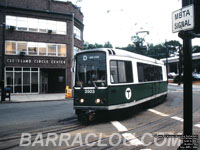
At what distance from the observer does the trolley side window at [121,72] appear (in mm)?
8391

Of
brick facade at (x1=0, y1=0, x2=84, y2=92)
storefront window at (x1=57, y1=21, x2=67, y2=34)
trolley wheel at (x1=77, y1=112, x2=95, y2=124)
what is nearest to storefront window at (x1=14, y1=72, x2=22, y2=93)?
brick facade at (x1=0, y1=0, x2=84, y2=92)

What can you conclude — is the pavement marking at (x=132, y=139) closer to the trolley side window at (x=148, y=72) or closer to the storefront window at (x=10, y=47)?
the trolley side window at (x=148, y=72)

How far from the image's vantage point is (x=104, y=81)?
26.9 ft

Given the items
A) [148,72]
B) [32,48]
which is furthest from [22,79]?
[148,72]

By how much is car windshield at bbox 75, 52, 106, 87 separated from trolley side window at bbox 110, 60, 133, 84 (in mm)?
393

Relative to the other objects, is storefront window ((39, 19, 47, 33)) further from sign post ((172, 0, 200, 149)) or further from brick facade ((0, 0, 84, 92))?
sign post ((172, 0, 200, 149))

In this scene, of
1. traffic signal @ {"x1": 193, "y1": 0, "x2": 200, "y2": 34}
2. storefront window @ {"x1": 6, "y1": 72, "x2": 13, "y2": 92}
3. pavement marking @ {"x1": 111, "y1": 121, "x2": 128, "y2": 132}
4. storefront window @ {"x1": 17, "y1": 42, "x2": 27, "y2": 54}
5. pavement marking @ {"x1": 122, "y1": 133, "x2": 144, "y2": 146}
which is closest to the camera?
traffic signal @ {"x1": 193, "y1": 0, "x2": 200, "y2": 34}

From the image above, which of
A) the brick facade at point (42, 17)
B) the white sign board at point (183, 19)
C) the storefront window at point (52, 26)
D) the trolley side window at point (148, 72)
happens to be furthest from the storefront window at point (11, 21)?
the white sign board at point (183, 19)

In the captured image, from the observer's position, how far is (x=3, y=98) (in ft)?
56.4

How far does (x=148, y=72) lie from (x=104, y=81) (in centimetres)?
453

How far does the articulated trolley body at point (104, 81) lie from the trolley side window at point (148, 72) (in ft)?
2.70

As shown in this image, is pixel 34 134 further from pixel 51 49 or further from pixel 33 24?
pixel 33 24

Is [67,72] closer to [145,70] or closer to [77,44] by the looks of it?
[77,44]

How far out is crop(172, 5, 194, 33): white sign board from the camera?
12.8ft
